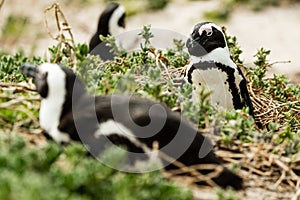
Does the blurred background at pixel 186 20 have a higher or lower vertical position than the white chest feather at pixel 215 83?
higher

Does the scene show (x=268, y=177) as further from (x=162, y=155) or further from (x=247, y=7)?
(x=247, y=7)

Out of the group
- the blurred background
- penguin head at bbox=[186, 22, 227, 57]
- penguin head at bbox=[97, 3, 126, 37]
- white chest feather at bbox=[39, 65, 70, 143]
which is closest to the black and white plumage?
penguin head at bbox=[186, 22, 227, 57]

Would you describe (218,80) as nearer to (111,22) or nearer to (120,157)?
(120,157)

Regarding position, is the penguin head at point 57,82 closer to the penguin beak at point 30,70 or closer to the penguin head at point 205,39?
the penguin beak at point 30,70

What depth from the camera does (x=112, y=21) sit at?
789cm

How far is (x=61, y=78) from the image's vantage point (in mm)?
3195

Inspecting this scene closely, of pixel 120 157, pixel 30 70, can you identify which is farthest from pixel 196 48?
pixel 120 157

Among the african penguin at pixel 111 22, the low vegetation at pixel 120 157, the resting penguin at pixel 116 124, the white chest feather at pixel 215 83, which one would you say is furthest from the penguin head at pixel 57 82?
the african penguin at pixel 111 22

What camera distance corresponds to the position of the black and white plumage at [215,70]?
15.1ft

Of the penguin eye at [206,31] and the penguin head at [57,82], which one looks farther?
the penguin eye at [206,31]

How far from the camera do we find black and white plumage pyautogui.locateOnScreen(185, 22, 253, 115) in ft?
15.1

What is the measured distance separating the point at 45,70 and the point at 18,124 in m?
0.30

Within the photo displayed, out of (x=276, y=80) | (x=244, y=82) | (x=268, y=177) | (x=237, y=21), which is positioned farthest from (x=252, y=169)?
(x=237, y=21)

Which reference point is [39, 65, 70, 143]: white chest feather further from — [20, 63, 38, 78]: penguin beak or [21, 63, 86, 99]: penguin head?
[20, 63, 38, 78]: penguin beak
